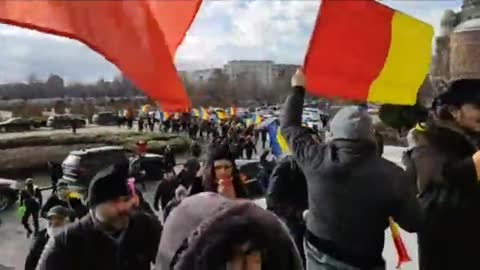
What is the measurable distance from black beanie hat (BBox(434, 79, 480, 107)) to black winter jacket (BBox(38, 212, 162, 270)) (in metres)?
1.48

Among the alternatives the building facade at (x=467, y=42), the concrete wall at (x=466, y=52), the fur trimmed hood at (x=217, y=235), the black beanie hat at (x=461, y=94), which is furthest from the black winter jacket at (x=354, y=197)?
the concrete wall at (x=466, y=52)

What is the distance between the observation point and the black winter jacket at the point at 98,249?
2812mm

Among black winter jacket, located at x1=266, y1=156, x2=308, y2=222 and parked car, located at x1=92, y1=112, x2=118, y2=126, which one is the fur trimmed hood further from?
parked car, located at x1=92, y1=112, x2=118, y2=126

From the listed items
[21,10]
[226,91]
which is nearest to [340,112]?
[21,10]

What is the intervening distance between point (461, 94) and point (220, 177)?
1.42m

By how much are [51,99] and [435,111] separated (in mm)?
80545

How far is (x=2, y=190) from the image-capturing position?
47.3 feet

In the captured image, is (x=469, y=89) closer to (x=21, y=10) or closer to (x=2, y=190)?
(x=21, y=10)

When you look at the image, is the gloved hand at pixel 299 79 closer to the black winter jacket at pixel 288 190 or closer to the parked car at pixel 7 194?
the black winter jacket at pixel 288 190

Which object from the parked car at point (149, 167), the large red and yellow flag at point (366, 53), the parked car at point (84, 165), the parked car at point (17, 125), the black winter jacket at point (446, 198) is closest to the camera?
the black winter jacket at point (446, 198)

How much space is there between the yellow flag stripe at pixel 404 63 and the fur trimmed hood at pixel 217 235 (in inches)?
96.7

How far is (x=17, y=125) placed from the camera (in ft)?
140

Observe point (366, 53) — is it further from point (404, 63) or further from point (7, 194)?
point (7, 194)

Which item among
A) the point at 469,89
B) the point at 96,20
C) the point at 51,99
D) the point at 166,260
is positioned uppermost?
the point at 96,20
